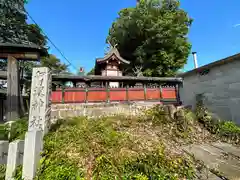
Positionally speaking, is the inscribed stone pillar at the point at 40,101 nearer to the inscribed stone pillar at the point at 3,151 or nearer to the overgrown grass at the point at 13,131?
the overgrown grass at the point at 13,131

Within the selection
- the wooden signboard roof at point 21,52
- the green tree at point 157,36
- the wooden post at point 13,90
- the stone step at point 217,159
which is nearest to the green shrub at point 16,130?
the wooden post at point 13,90

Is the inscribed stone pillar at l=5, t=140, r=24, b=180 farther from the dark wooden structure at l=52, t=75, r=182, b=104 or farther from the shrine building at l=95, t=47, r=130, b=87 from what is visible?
the shrine building at l=95, t=47, r=130, b=87

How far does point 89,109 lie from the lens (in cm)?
715

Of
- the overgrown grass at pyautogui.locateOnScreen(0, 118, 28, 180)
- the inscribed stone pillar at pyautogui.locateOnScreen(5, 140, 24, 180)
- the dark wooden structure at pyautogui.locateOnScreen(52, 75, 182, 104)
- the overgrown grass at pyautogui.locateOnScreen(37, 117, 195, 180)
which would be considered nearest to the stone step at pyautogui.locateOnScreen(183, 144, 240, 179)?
the overgrown grass at pyautogui.locateOnScreen(37, 117, 195, 180)

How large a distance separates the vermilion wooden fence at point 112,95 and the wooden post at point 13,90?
4.03 meters

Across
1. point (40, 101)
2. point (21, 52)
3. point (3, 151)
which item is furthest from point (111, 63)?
point (3, 151)

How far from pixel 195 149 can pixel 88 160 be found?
8.89 feet

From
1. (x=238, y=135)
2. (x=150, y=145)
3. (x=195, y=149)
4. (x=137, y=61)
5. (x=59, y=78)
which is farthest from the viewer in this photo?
(x=137, y=61)

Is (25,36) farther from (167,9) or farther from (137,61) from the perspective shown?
(167,9)

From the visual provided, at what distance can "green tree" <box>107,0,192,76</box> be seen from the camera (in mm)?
14766

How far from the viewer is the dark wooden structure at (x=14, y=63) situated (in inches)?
170

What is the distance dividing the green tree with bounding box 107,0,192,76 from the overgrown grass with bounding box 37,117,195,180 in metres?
12.7

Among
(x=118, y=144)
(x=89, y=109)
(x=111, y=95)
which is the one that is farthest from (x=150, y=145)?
(x=111, y=95)

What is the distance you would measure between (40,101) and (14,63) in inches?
106
